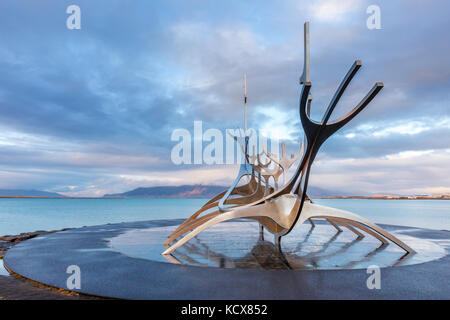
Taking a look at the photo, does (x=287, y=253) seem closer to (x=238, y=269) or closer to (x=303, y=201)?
(x=303, y=201)

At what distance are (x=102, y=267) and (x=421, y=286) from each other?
25.3 feet

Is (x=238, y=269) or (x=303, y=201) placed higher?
(x=303, y=201)

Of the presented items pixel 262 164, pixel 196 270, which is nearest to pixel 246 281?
pixel 196 270

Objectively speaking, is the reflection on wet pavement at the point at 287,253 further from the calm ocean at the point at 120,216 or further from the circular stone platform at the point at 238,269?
the calm ocean at the point at 120,216

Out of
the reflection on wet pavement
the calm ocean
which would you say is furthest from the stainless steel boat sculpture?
the calm ocean

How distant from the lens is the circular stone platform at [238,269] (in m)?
6.10

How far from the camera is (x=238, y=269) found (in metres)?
8.01

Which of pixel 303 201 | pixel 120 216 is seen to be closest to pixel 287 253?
pixel 303 201

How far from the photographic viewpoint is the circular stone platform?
20.0 ft

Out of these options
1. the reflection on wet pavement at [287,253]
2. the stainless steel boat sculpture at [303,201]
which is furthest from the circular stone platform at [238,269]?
the stainless steel boat sculpture at [303,201]

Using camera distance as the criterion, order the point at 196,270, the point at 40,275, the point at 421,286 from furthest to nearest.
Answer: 1. the point at 196,270
2. the point at 40,275
3. the point at 421,286

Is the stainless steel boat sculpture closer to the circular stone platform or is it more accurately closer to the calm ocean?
the circular stone platform

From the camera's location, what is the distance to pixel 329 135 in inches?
328
